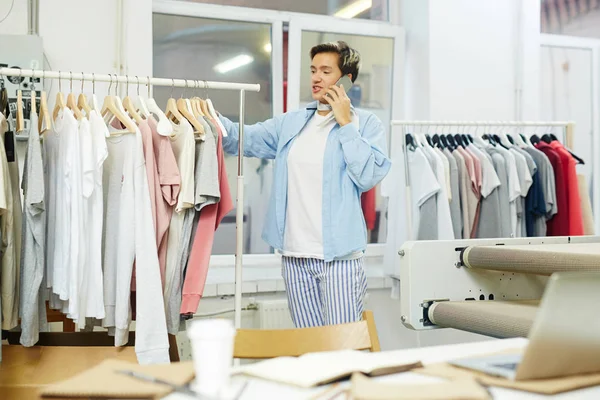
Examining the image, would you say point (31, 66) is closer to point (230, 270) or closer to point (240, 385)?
point (230, 270)

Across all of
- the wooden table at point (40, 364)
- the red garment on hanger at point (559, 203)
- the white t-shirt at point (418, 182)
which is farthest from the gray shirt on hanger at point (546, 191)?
the wooden table at point (40, 364)

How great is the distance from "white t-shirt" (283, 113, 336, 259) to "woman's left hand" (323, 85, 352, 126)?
0.10 metres

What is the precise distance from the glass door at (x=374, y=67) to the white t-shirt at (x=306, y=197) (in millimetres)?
1324

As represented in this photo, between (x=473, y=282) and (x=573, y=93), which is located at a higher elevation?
(x=573, y=93)

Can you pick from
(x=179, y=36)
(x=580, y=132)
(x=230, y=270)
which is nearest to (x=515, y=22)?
(x=580, y=132)

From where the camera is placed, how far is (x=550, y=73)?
457 centimetres

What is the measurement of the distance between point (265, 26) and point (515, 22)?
1547mm

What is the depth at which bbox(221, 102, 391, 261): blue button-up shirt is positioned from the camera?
257cm

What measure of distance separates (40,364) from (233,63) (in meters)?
2.12

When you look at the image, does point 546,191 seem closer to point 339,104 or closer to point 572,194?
point 572,194

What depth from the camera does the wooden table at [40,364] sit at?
215 cm

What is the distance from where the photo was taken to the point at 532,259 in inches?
79.8

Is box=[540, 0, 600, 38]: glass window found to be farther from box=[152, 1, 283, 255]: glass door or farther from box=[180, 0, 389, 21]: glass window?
box=[152, 1, 283, 255]: glass door

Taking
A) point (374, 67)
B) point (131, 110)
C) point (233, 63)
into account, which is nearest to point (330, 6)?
point (374, 67)
